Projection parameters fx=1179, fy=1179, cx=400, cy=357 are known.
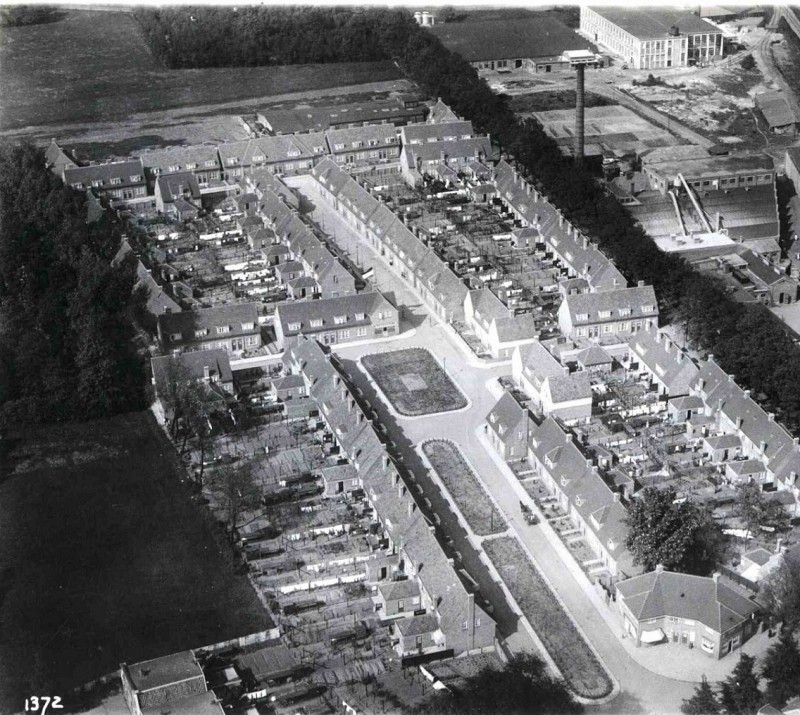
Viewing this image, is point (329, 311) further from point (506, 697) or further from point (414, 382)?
point (506, 697)

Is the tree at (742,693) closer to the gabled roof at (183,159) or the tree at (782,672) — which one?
the tree at (782,672)

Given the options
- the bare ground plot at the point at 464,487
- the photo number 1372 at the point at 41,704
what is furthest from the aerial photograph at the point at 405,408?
the bare ground plot at the point at 464,487

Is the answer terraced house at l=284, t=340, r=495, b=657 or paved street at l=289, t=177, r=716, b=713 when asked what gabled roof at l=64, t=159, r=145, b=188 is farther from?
terraced house at l=284, t=340, r=495, b=657

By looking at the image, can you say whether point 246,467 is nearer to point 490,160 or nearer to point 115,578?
point 115,578

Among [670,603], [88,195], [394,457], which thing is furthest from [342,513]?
[88,195]

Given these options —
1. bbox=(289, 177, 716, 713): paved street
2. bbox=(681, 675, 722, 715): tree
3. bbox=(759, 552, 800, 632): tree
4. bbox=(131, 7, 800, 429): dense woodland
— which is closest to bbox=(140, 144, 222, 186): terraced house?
bbox=(289, 177, 716, 713): paved street

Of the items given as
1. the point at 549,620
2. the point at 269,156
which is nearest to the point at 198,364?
the point at 549,620
